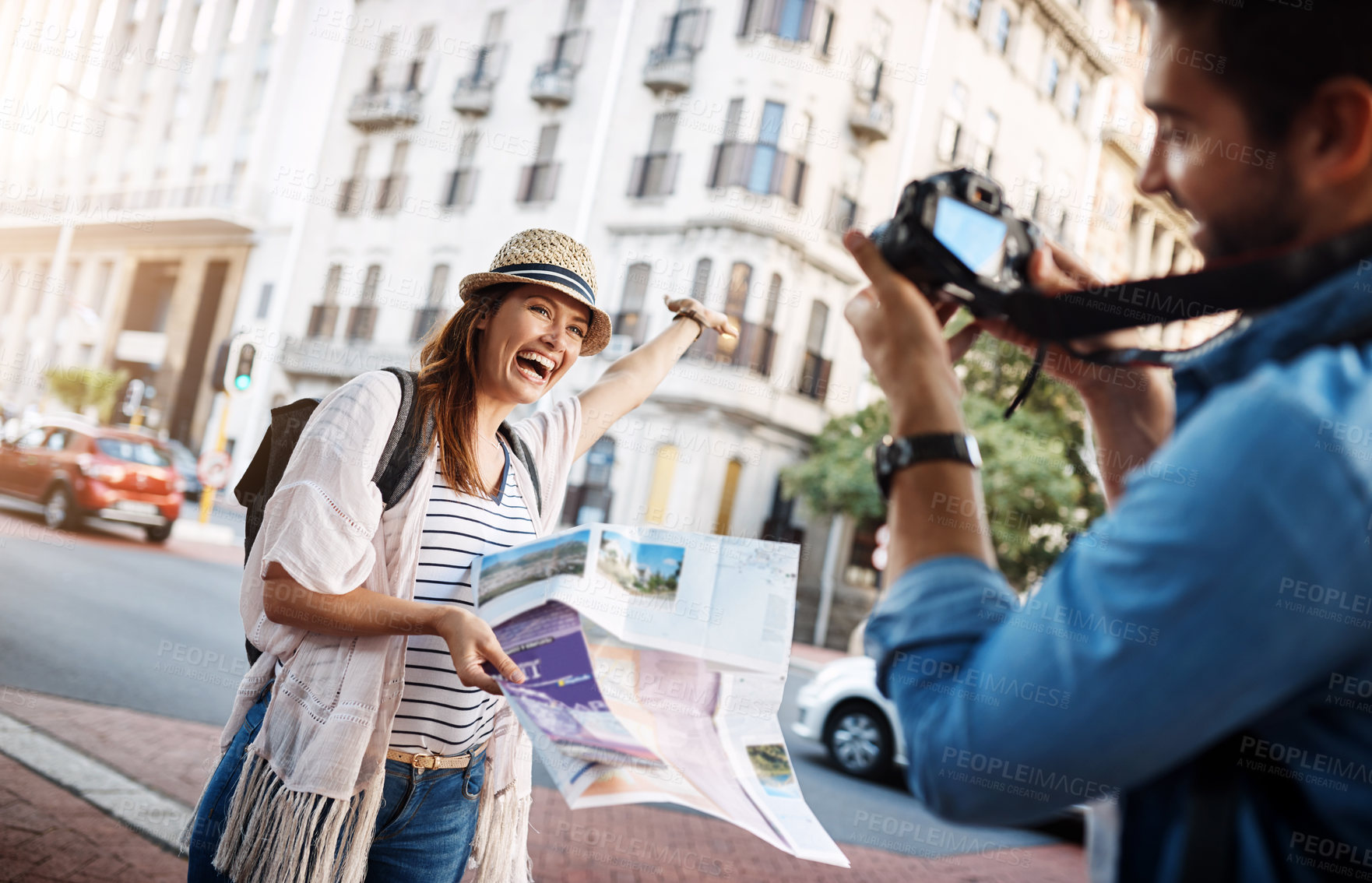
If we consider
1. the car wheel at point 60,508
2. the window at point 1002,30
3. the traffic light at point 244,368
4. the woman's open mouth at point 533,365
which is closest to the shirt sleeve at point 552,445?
the woman's open mouth at point 533,365

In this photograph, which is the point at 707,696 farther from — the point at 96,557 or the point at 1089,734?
the point at 96,557

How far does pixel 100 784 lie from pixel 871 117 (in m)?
18.6

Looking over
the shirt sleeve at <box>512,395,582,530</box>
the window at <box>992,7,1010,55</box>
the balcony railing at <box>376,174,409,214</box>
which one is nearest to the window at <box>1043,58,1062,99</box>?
the window at <box>992,7,1010,55</box>

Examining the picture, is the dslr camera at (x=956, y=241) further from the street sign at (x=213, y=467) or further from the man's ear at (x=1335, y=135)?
the street sign at (x=213, y=467)

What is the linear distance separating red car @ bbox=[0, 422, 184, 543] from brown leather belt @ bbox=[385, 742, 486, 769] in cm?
1243

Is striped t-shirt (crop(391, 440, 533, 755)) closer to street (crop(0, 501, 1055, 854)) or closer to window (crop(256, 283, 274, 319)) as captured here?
street (crop(0, 501, 1055, 854))

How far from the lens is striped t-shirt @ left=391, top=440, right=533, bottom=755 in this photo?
156cm

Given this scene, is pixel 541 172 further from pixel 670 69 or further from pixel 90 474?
pixel 90 474

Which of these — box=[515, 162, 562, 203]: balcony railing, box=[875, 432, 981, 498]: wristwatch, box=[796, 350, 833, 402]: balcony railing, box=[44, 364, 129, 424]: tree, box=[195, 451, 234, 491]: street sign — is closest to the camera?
box=[875, 432, 981, 498]: wristwatch

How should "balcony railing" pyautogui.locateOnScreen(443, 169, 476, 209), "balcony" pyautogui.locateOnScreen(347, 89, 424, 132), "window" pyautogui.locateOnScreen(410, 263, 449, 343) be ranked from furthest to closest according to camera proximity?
"balcony" pyautogui.locateOnScreen(347, 89, 424, 132) < "balcony railing" pyautogui.locateOnScreen(443, 169, 476, 209) < "window" pyautogui.locateOnScreen(410, 263, 449, 343)

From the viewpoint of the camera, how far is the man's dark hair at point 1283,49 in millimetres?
631

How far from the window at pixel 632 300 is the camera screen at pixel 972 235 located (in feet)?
60.4

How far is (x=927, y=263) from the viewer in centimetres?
82

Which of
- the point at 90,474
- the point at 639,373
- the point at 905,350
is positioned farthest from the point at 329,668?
the point at 90,474
